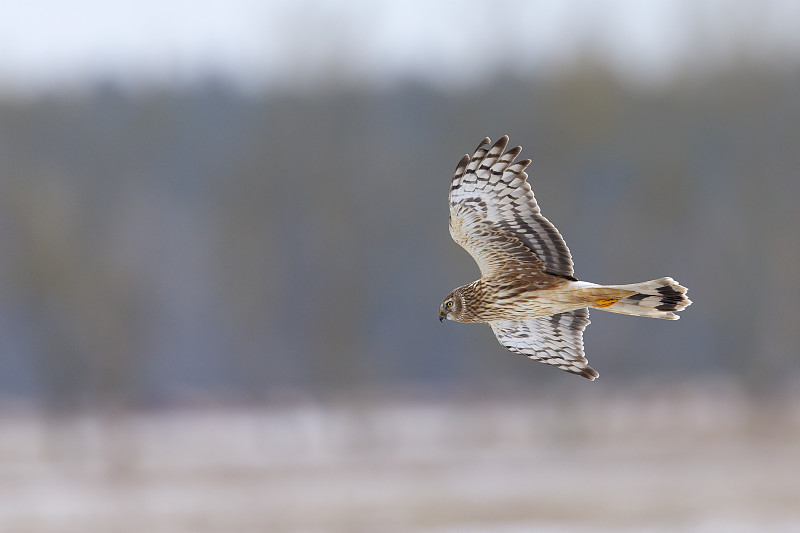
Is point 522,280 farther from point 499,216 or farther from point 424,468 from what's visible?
point 424,468

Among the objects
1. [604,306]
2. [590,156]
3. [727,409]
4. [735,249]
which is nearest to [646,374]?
[727,409]

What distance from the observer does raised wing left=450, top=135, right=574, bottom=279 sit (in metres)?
4.32

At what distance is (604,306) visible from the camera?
4.09 metres

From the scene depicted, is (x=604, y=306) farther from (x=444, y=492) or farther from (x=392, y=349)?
(x=392, y=349)

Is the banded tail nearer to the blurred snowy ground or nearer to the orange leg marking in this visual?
the orange leg marking

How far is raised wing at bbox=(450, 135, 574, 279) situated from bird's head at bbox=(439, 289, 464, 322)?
0.17 metres

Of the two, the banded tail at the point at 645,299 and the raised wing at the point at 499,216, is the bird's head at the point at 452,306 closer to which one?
the raised wing at the point at 499,216

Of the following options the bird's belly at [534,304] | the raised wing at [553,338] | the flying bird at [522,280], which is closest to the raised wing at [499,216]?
the flying bird at [522,280]

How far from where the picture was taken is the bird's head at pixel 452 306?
419 centimetres

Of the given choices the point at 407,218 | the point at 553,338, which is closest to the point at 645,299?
the point at 553,338

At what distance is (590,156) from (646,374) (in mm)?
6231

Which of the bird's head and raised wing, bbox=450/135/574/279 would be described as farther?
raised wing, bbox=450/135/574/279

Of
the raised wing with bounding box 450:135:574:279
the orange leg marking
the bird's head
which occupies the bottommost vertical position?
the orange leg marking

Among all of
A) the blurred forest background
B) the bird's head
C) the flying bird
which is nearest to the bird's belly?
the flying bird
